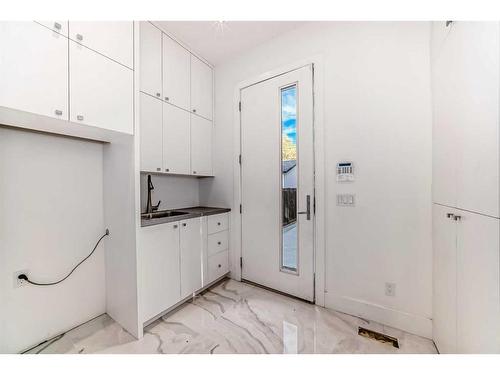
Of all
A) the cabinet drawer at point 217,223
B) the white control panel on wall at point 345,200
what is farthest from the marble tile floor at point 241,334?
the white control panel on wall at point 345,200

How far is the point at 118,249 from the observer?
1.67 m

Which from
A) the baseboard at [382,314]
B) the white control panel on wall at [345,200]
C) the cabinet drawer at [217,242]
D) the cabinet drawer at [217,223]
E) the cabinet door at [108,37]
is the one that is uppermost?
the cabinet door at [108,37]

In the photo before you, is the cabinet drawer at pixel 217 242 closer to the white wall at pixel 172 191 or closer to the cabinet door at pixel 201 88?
the white wall at pixel 172 191

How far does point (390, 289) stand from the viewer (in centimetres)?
163

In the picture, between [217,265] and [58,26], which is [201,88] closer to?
[58,26]

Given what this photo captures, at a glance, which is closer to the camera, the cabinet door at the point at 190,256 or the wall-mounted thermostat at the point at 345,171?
the wall-mounted thermostat at the point at 345,171

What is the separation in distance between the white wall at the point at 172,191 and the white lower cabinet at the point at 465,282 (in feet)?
7.92

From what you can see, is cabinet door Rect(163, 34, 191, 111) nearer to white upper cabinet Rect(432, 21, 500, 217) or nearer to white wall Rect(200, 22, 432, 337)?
white wall Rect(200, 22, 432, 337)

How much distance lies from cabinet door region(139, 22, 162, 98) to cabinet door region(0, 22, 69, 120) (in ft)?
2.41

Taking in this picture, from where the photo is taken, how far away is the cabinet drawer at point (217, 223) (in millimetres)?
2229

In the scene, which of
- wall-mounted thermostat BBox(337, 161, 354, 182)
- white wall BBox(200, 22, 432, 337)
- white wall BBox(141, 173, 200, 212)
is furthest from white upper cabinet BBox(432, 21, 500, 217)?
white wall BBox(141, 173, 200, 212)

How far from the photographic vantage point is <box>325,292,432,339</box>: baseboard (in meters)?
1.52
